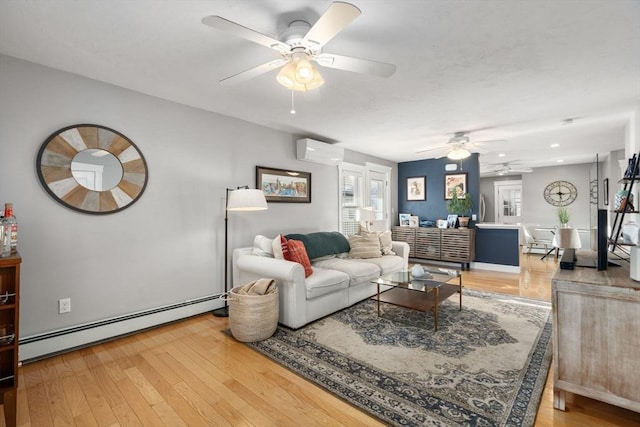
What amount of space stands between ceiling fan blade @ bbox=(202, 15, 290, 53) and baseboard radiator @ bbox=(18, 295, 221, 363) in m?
2.74

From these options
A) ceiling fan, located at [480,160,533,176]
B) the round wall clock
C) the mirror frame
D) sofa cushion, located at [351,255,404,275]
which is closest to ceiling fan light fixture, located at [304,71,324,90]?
the mirror frame

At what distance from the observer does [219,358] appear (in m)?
2.42

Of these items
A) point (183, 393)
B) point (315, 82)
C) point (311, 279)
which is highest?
point (315, 82)

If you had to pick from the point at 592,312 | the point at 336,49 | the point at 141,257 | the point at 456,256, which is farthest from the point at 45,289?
the point at 456,256

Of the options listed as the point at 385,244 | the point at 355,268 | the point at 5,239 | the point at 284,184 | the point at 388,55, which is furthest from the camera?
the point at 385,244

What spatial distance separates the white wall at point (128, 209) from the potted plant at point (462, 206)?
12.2 ft

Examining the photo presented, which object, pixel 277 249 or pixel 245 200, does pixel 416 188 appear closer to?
pixel 277 249

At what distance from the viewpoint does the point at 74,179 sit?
8.47 feet

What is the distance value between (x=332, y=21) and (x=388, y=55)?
96 centimetres

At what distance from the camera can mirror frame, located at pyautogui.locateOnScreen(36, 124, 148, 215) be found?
2467 mm

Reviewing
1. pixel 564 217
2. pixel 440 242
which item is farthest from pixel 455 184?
pixel 564 217

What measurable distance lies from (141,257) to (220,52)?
210 cm

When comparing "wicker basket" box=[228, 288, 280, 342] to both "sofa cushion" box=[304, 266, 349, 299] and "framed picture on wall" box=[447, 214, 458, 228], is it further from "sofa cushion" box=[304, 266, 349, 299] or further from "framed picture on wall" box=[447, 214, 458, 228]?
"framed picture on wall" box=[447, 214, 458, 228]

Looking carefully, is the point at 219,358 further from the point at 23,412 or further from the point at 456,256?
the point at 456,256
